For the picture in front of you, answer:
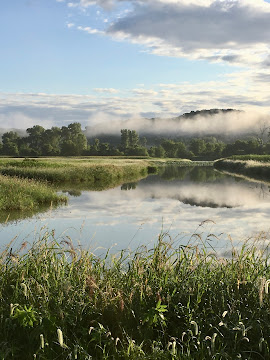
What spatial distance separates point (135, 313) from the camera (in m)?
6.02

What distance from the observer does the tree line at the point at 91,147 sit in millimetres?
125250

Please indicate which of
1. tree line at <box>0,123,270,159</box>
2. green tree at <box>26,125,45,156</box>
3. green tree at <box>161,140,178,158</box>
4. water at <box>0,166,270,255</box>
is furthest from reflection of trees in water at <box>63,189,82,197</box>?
green tree at <box>161,140,178,158</box>

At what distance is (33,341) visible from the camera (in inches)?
216

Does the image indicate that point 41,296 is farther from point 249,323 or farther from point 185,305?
point 249,323

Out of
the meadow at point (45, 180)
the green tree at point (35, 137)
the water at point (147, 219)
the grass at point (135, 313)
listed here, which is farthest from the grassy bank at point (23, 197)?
the green tree at point (35, 137)

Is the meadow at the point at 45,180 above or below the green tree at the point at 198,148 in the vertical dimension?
below

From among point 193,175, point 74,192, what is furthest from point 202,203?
point 193,175

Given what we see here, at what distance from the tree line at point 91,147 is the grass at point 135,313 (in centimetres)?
11649

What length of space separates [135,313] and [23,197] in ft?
59.6

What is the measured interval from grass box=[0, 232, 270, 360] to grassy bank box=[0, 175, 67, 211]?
15309 millimetres

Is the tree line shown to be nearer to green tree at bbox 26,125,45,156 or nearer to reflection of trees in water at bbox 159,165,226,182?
green tree at bbox 26,125,45,156

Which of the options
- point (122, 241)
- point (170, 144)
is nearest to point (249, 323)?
point (122, 241)

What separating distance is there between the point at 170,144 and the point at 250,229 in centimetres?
14591

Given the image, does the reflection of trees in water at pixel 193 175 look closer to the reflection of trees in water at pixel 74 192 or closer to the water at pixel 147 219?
the water at pixel 147 219
